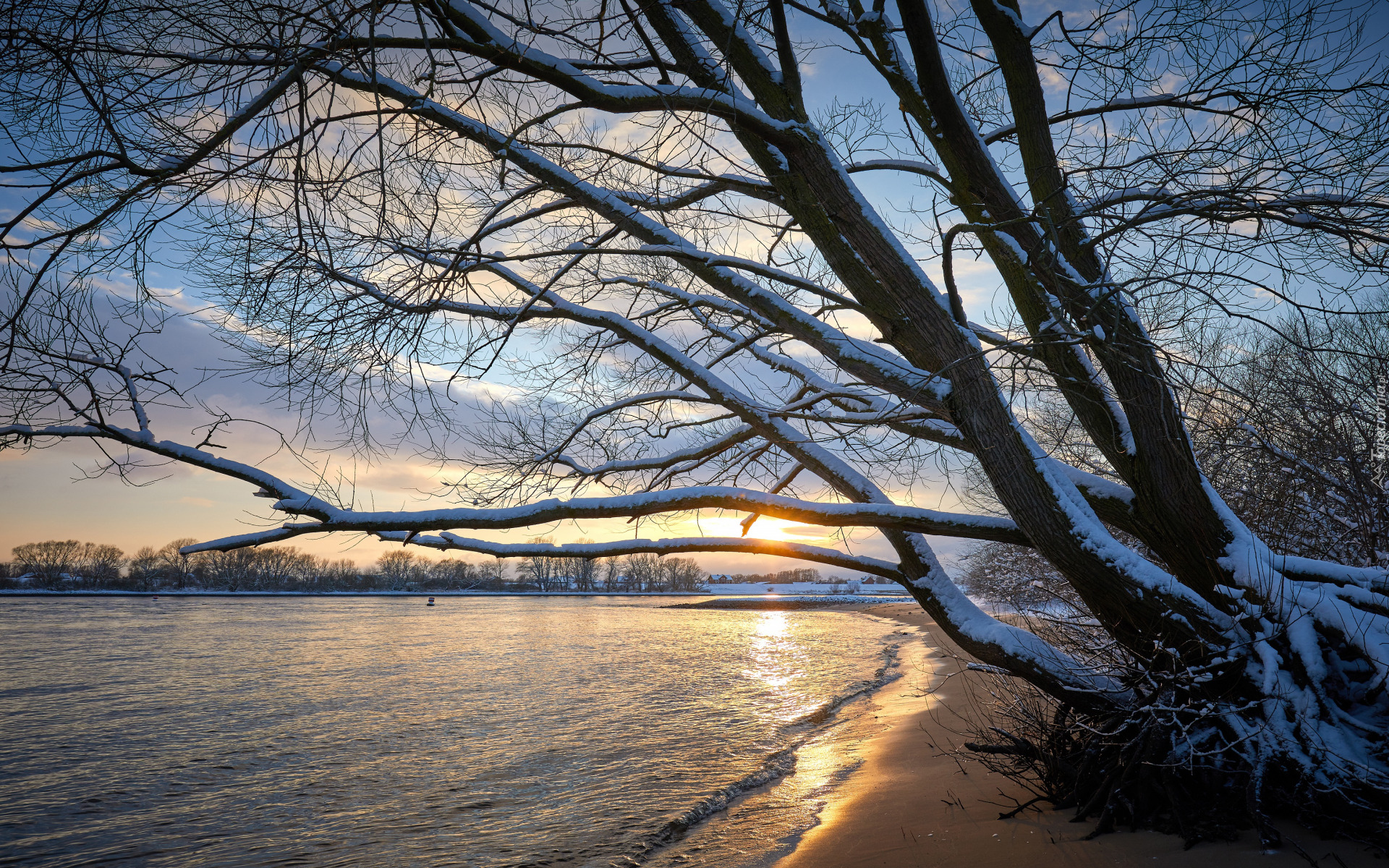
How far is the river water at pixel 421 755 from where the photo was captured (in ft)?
22.8

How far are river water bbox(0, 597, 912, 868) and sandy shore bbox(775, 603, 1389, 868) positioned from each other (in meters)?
0.53

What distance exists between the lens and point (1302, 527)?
8.40 metres

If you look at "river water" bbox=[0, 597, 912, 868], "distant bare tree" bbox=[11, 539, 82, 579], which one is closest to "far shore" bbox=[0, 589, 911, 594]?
"distant bare tree" bbox=[11, 539, 82, 579]

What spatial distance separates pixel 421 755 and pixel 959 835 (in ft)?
29.0

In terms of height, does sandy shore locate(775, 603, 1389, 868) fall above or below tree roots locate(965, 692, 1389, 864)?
below

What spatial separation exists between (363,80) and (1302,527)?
1079 centimetres

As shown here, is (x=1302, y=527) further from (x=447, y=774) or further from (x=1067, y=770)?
(x=447, y=774)

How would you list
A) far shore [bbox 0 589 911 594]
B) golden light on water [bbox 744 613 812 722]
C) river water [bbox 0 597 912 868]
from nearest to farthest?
river water [bbox 0 597 912 868] → golden light on water [bbox 744 613 812 722] → far shore [bbox 0 589 911 594]

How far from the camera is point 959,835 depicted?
4934 millimetres

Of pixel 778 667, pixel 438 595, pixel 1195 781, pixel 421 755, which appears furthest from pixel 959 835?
pixel 438 595

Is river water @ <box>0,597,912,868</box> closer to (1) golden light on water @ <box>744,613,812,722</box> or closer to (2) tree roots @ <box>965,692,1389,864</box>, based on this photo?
(1) golden light on water @ <box>744,613,812,722</box>

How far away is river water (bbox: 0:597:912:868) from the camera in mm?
6938

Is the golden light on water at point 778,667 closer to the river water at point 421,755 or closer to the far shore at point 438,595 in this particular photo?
the river water at point 421,755

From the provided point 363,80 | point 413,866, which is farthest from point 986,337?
point 413,866
